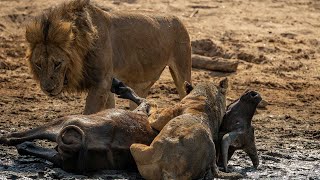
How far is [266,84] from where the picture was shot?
13594 mm

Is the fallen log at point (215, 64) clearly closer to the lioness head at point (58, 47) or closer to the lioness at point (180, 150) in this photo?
the lioness head at point (58, 47)

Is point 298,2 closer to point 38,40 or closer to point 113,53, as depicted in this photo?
point 113,53

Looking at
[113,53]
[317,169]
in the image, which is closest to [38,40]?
[113,53]

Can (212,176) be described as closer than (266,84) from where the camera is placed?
Yes

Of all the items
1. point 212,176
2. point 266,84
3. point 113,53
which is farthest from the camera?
point 266,84

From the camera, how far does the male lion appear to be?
9.86 m

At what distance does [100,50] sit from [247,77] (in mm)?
3483

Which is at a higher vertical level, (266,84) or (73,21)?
(73,21)

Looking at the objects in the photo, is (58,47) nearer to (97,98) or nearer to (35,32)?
(35,32)

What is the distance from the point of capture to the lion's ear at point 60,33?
9.84 m

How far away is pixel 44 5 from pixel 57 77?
531cm

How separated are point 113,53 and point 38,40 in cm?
138

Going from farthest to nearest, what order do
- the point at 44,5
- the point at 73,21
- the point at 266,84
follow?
the point at 44,5, the point at 266,84, the point at 73,21

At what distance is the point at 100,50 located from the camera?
10.7 m
